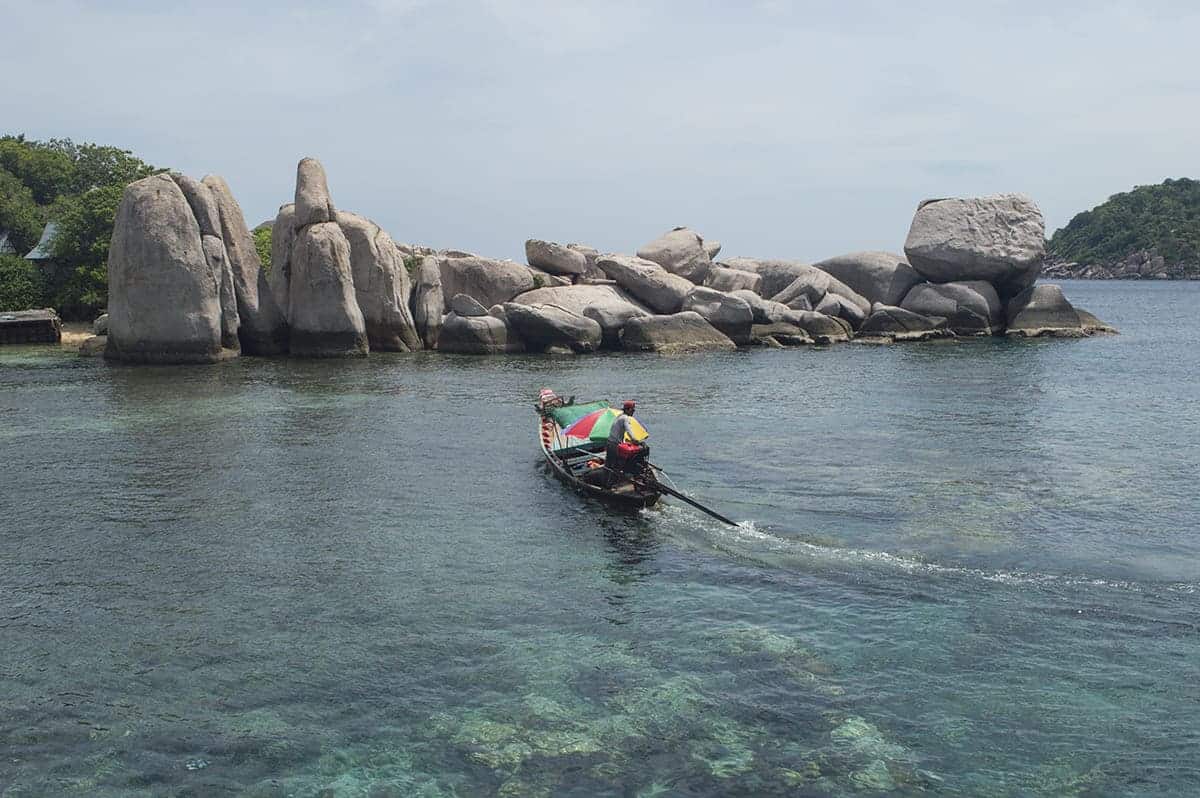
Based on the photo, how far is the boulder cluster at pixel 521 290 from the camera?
4978cm

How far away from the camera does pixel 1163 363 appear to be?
5506 cm

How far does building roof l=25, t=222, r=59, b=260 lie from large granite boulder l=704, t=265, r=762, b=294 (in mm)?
43530

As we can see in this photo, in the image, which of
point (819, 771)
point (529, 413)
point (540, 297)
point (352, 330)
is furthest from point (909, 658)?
point (540, 297)

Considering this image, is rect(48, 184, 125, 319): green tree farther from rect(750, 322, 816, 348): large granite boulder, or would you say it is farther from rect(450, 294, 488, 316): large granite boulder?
rect(750, 322, 816, 348): large granite boulder

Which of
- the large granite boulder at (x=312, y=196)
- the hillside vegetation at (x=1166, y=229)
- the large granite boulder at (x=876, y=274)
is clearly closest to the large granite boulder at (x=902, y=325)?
the large granite boulder at (x=876, y=274)

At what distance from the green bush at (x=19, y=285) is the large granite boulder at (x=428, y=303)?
2494 centimetres

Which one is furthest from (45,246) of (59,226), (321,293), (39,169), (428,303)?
(428,303)

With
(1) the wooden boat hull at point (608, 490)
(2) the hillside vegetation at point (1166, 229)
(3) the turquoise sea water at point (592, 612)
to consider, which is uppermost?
(2) the hillside vegetation at point (1166, 229)

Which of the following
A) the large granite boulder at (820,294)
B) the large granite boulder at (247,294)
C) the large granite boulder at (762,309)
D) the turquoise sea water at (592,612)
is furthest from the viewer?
the large granite boulder at (820,294)

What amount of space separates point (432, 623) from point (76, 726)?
5506 mm

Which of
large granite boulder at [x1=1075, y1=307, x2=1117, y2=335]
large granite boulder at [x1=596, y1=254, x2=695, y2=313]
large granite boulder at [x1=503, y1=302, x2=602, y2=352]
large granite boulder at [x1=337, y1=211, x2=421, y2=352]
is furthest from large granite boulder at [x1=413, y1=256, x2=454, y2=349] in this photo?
large granite boulder at [x1=1075, y1=307, x2=1117, y2=335]

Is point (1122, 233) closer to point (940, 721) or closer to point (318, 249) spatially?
point (318, 249)

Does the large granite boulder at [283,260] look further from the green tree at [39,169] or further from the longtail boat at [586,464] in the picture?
the green tree at [39,169]

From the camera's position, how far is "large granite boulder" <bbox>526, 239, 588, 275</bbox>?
69562mm
